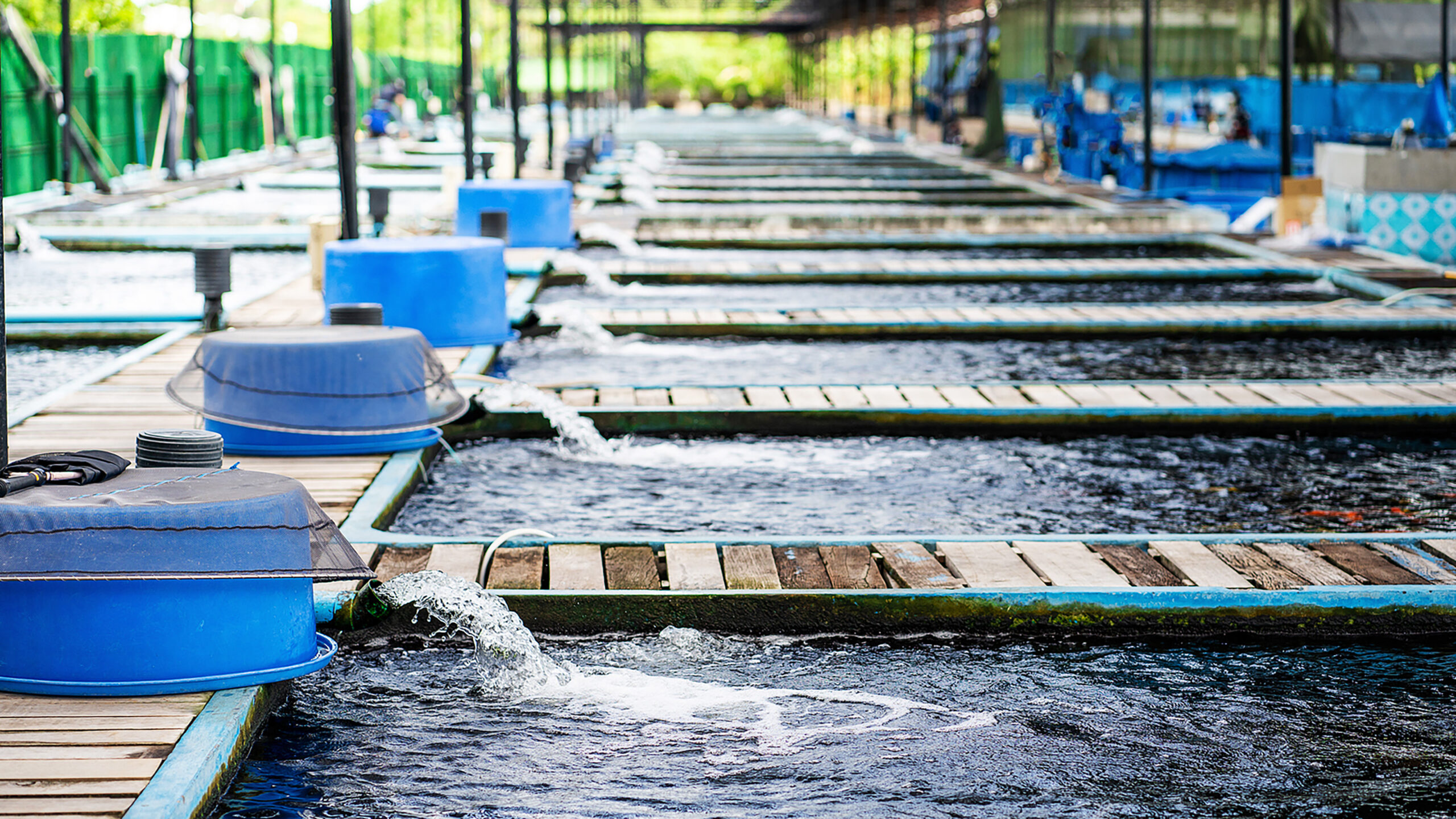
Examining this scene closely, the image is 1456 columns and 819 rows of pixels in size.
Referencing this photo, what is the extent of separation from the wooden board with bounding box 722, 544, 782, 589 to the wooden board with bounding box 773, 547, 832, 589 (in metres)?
0.02

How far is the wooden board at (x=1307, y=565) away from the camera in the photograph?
5027 millimetres

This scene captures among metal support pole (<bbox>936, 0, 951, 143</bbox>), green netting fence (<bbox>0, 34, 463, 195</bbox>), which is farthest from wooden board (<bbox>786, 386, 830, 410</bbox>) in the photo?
metal support pole (<bbox>936, 0, 951, 143</bbox>)

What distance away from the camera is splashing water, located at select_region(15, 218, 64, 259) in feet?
48.0

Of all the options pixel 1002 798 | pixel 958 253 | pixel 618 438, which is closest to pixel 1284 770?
pixel 1002 798

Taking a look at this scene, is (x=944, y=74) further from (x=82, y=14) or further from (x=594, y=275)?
Result: (x=594, y=275)

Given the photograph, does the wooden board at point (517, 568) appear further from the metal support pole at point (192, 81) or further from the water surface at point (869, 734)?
the metal support pole at point (192, 81)

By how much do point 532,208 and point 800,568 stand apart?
31.5 ft

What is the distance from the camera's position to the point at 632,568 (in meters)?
5.12

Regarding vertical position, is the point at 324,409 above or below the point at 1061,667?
above

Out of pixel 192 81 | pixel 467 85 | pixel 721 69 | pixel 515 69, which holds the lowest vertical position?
pixel 467 85

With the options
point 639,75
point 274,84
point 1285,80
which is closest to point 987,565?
point 1285,80

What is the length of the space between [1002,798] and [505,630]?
57.1 inches

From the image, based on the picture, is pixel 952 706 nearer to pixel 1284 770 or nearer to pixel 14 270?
pixel 1284 770

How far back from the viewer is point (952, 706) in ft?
13.9
